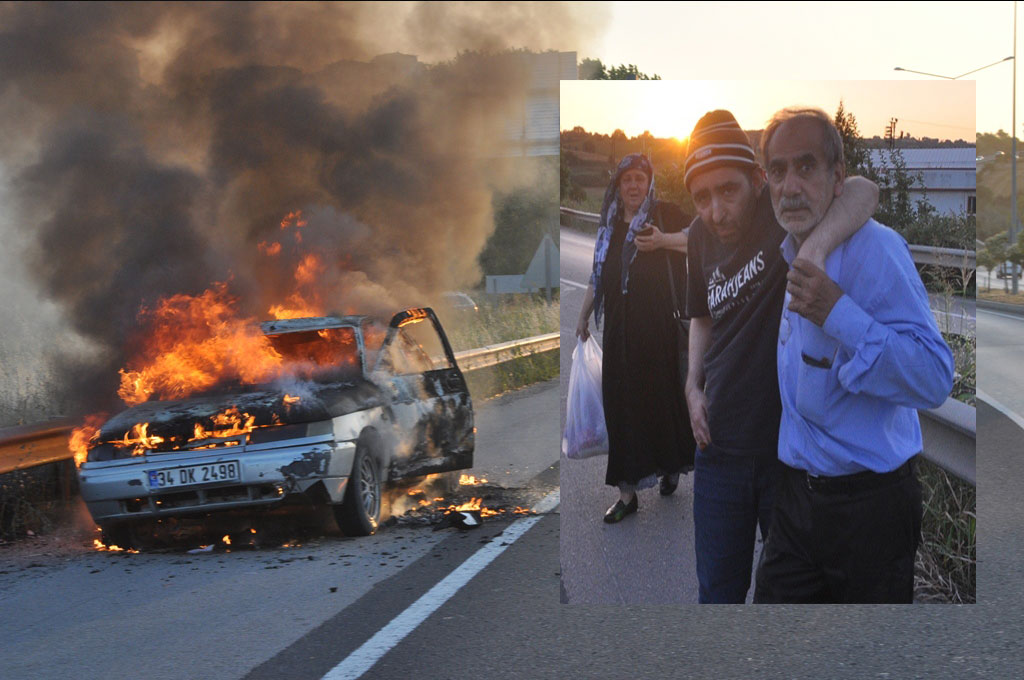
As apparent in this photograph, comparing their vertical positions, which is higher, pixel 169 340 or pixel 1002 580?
pixel 169 340

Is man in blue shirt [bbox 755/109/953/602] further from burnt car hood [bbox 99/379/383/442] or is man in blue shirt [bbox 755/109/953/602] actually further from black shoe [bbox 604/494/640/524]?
burnt car hood [bbox 99/379/383/442]

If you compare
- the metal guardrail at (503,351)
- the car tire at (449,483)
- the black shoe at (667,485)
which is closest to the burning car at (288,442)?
the car tire at (449,483)

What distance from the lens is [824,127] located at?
380cm

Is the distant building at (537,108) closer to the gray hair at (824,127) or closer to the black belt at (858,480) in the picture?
the gray hair at (824,127)

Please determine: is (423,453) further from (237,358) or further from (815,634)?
(815,634)

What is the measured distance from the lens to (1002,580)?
21.6ft

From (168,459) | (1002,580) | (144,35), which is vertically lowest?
(1002,580)

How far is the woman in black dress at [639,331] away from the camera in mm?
4133

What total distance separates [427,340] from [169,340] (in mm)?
2621

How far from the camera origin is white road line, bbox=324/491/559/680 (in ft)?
16.3

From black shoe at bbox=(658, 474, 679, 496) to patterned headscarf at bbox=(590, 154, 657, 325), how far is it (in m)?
0.59

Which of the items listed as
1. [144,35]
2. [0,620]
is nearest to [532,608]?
[0,620]

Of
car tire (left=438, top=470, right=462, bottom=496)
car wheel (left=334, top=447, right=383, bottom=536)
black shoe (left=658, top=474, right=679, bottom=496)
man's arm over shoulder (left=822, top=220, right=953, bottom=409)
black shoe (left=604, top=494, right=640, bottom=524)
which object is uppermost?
man's arm over shoulder (left=822, top=220, right=953, bottom=409)

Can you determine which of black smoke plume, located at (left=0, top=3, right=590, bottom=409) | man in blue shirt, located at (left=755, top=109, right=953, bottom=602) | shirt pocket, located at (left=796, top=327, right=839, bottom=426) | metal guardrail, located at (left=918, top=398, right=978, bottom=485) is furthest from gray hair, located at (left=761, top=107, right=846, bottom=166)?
black smoke plume, located at (left=0, top=3, right=590, bottom=409)
